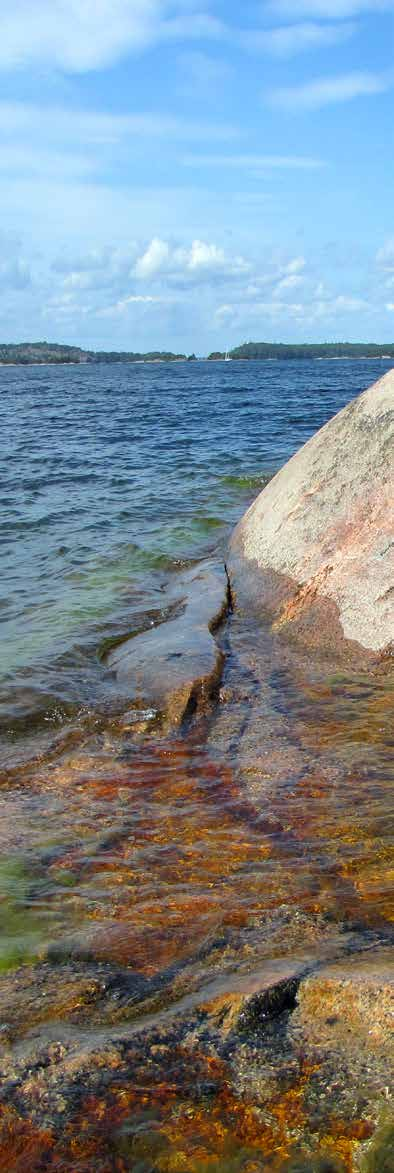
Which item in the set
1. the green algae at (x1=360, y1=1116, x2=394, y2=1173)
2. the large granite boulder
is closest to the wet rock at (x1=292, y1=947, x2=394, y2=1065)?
the green algae at (x1=360, y1=1116, x2=394, y2=1173)

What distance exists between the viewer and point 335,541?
5961 millimetres

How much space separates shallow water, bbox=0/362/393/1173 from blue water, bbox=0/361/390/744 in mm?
66

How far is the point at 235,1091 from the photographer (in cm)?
209

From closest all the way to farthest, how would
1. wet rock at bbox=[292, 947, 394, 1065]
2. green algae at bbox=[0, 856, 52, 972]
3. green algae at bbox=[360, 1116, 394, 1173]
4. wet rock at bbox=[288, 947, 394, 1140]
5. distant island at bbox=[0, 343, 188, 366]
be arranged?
green algae at bbox=[360, 1116, 394, 1173], wet rock at bbox=[288, 947, 394, 1140], wet rock at bbox=[292, 947, 394, 1065], green algae at bbox=[0, 856, 52, 972], distant island at bbox=[0, 343, 188, 366]

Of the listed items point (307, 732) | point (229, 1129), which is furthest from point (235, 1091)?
point (307, 732)

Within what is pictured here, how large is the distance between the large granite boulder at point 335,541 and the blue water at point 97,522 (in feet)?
4.54

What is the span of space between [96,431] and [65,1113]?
74.2 ft

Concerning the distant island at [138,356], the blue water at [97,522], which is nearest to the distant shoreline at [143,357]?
the distant island at [138,356]

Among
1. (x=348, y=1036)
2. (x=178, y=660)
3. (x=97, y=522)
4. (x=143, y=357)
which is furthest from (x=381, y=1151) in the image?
(x=143, y=357)

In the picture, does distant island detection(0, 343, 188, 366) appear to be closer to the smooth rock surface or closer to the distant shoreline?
the distant shoreline

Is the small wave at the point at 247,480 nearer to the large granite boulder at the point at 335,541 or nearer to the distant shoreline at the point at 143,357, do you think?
the large granite boulder at the point at 335,541

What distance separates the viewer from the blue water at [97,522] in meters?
6.10

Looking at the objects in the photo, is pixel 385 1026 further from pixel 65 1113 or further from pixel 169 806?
pixel 169 806

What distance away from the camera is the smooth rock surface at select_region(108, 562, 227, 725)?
5.05 m
